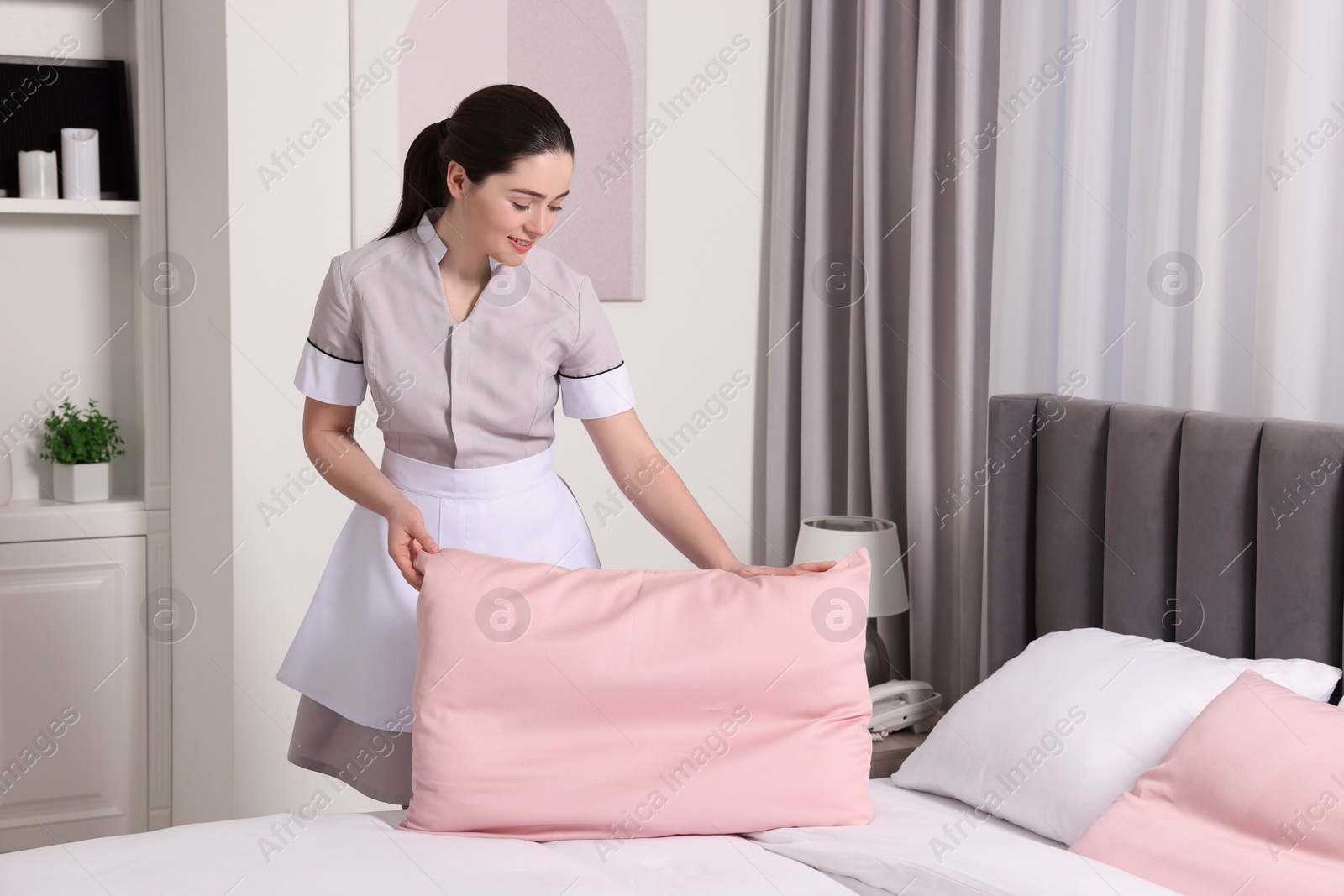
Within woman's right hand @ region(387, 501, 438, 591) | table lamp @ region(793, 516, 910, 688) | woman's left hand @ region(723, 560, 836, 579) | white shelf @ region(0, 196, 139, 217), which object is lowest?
table lamp @ region(793, 516, 910, 688)

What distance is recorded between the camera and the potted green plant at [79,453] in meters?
2.73

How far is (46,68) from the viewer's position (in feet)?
8.93

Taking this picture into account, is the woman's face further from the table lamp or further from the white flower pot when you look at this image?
the white flower pot

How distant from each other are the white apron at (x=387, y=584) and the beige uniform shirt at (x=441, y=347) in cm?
3

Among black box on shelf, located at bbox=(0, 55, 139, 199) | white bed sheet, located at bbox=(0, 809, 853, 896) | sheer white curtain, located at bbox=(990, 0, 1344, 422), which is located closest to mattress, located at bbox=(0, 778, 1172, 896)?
white bed sheet, located at bbox=(0, 809, 853, 896)

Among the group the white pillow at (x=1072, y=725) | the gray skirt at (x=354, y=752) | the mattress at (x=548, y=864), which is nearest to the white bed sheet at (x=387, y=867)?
the mattress at (x=548, y=864)

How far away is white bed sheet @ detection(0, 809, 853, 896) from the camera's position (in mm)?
1298

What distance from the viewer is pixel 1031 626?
215 cm

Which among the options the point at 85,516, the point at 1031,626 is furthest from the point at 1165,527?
the point at 85,516

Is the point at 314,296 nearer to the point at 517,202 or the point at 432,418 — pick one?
the point at 432,418

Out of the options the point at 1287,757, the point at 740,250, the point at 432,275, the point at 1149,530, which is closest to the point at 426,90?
the point at 740,250

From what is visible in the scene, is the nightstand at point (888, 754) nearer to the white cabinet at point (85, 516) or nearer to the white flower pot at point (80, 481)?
the white cabinet at point (85, 516)

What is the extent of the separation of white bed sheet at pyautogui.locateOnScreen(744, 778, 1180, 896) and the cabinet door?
191 centimetres

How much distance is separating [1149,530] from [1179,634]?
0.55 feet
